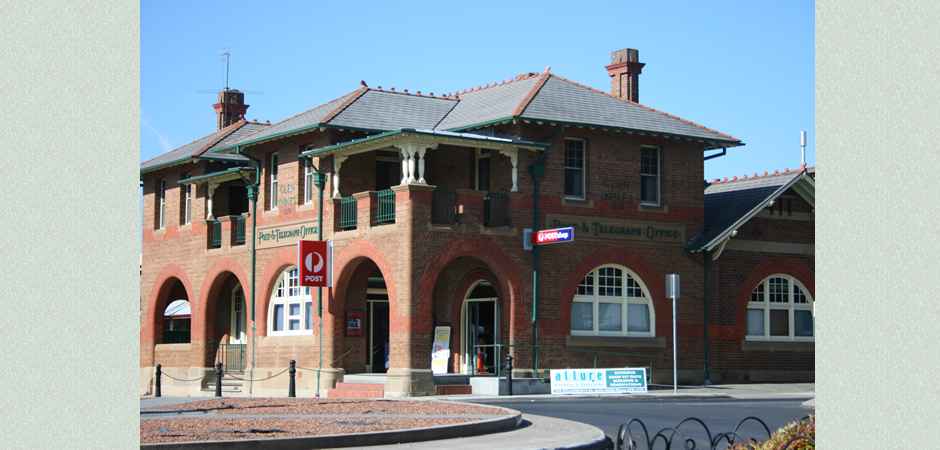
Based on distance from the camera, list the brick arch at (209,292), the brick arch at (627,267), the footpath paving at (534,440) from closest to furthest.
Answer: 1. the footpath paving at (534,440)
2. the brick arch at (627,267)
3. the brick arch at (209,292)

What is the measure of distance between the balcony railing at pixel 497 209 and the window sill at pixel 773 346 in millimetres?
8695

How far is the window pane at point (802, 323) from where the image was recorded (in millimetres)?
37625

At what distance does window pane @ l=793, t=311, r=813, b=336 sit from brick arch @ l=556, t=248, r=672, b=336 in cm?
473

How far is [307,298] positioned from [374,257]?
13.1ft

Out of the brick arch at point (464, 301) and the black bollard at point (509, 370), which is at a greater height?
the brick arch at point (464, 301)

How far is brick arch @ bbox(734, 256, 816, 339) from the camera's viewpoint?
119 feet

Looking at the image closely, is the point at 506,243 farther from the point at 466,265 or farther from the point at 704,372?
the point at 704,372

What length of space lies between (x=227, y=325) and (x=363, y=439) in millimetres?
26463

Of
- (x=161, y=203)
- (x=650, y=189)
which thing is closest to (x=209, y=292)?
(x=161, y=203)

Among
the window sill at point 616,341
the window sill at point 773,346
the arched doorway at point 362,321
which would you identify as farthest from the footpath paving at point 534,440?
the window sill at point 773,346

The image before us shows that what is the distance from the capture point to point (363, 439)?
50.4 feet

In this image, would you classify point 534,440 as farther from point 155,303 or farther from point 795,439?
point 155,303

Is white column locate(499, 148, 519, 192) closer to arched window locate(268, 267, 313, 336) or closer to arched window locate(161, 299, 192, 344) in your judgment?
arched window locate(268, 267, 313, 336)

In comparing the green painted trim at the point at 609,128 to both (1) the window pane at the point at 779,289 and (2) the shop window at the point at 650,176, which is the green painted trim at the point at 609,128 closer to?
(2) the shop window at the point at 650,176
